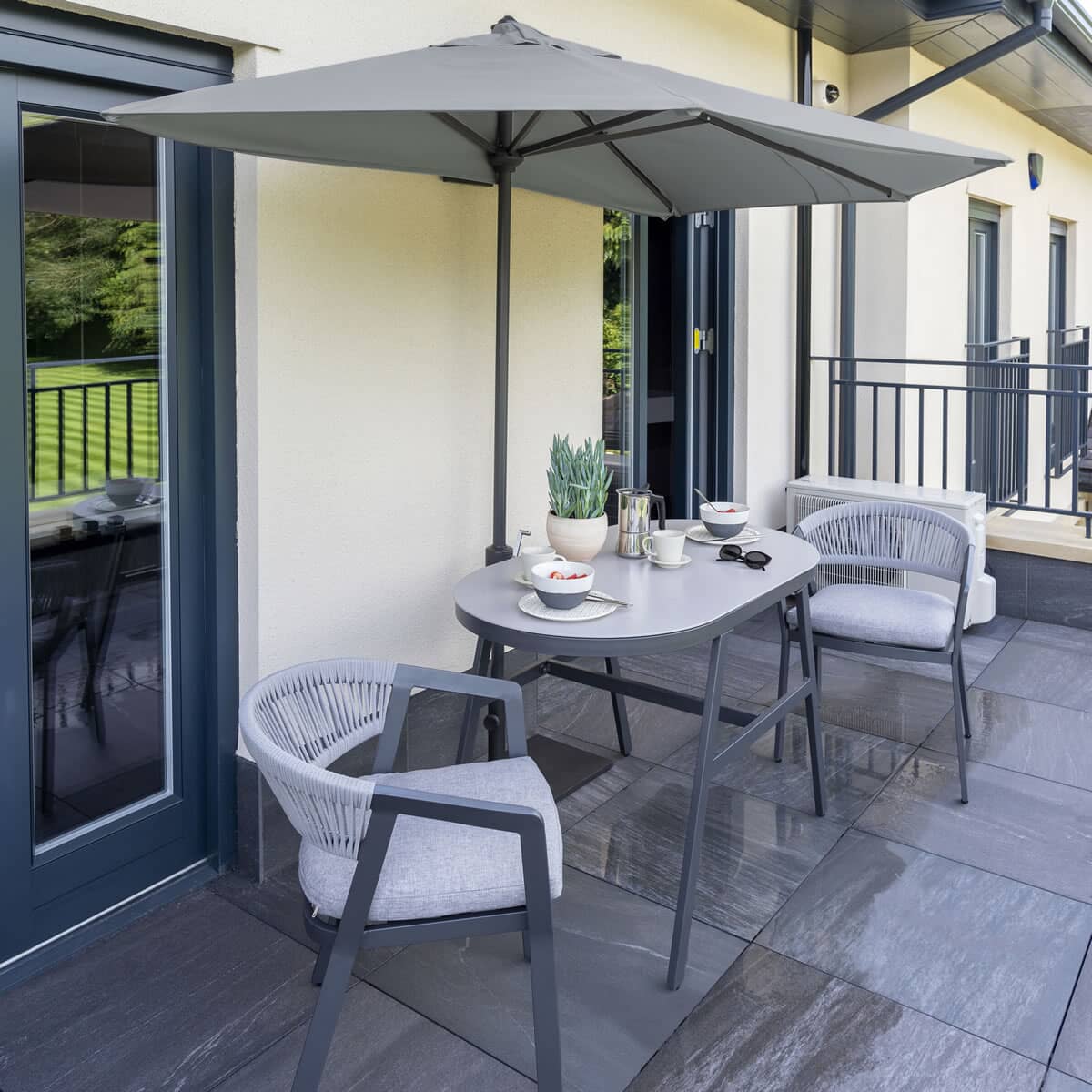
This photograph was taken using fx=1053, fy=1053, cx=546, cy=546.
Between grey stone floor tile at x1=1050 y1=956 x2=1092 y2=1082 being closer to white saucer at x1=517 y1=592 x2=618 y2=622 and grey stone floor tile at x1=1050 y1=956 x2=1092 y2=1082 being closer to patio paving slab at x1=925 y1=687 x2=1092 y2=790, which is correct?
patio paving slab at x1=925 y1=687 x2=1092 y2=790

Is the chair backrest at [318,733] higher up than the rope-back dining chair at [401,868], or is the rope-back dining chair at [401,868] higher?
the chair backrest at [318,733]

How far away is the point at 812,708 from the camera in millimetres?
2898

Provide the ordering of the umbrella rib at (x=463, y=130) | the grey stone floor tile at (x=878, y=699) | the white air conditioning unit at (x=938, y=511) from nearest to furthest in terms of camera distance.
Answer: the umbrella rib at (x=463, y=130), the grey stone floor tile at (x=878, y=699), the white air conditioning unit at (x=938, y=511)

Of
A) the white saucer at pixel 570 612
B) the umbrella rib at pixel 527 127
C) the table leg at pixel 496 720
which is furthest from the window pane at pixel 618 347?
the white saucer at pixel 570 612

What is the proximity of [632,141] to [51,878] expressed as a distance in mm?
2308

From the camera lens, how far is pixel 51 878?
2.29 meters

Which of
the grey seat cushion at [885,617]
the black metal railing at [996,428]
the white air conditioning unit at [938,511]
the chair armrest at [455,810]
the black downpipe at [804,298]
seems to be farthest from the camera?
the black metal railing at [996,428]

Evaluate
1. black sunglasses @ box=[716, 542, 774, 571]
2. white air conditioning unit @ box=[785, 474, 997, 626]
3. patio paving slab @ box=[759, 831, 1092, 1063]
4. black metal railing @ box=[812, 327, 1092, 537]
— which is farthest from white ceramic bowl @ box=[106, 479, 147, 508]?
black metal railing @ box=[812, 327, 1092, 537]

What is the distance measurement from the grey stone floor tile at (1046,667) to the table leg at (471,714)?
224 cm

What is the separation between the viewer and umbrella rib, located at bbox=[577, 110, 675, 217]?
2.94 metres

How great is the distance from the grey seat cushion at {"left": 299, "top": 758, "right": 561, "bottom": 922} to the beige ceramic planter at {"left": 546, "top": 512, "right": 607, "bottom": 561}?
899mm

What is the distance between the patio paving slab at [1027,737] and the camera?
10.6 feet

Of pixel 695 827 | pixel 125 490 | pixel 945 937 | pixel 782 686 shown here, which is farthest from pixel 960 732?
pixel 125 490

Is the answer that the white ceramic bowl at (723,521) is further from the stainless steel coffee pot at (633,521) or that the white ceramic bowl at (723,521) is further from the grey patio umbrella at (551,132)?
the grey patio umbrella at (551,132)
